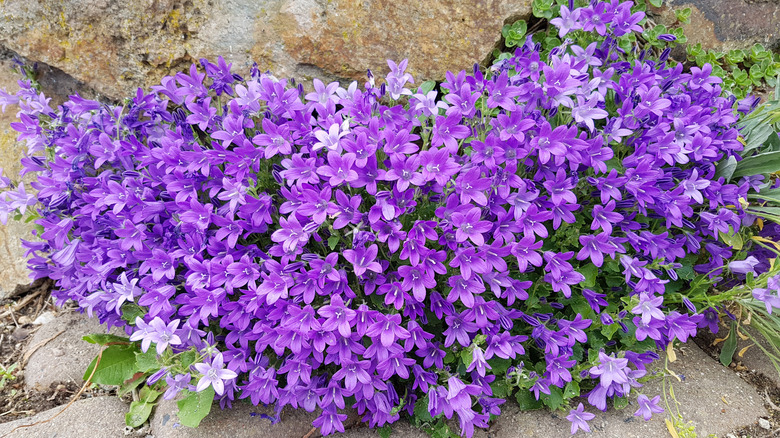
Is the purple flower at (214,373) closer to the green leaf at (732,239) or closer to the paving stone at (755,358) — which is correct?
→ the green leaf at (732,239)

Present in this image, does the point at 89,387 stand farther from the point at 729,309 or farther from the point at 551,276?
the point at 729,309

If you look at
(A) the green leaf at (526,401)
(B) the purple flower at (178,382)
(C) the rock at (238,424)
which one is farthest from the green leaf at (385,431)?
(B) the purple flower at (178,382)

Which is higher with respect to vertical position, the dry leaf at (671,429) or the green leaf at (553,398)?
the dry leaf at (671,429)

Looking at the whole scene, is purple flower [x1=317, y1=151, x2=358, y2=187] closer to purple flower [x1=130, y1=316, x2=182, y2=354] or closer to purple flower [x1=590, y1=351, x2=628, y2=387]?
purple flower [x1=130, y1=316, x2=182, y2=354]

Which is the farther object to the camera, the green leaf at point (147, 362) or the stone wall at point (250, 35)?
the stone wall at point (250, 35)

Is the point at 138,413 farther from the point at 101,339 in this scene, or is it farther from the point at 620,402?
the point at 620,402

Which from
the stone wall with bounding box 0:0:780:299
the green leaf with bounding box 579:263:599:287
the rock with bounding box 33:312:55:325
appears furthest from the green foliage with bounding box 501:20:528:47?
the rock with bounding box 33:312:55:325

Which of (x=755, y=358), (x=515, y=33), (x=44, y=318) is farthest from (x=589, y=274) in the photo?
(x=44, y=318)
